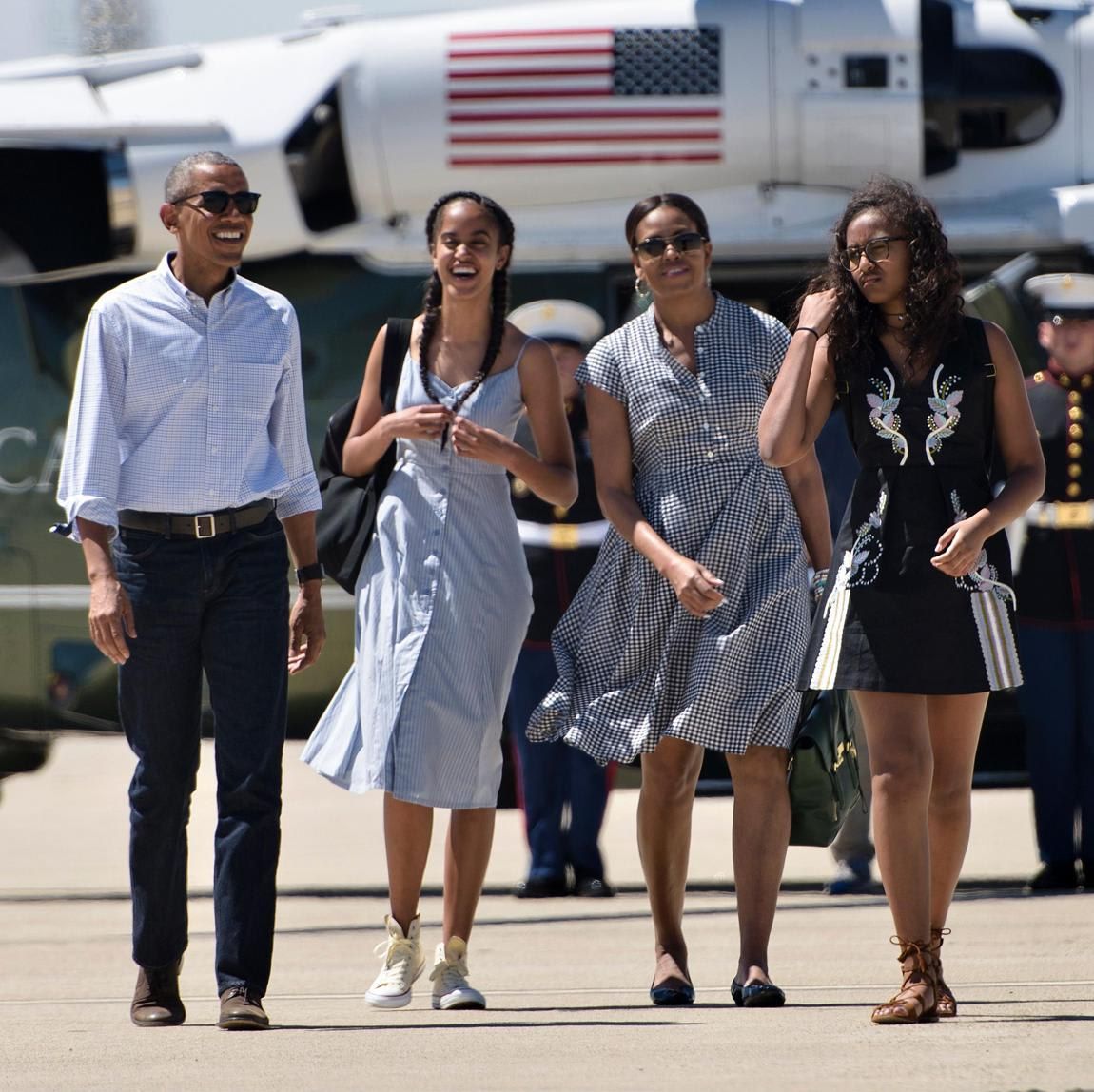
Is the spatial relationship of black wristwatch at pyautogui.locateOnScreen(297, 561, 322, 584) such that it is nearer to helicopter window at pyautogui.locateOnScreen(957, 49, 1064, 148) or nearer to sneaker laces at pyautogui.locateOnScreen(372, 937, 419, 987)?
sneaker laces at pyautogui.locateOnScreen(372, 937, 419, 987)

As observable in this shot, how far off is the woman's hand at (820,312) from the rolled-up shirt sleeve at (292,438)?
1090mm

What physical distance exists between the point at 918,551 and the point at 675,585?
56cm

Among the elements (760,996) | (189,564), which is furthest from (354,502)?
(760,996)

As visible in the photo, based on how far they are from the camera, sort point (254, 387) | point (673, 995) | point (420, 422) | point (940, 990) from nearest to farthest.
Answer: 1. point (940, 990)
2. point (254, 387)
3. point (673, 995)
4. point (420, 422)

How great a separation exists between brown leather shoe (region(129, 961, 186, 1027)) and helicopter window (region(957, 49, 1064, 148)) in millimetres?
4164

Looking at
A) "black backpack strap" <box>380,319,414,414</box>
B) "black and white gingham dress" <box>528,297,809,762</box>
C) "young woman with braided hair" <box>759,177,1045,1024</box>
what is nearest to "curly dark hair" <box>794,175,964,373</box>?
"young woman with braided hair" <box>759,177,1045,1024</box>

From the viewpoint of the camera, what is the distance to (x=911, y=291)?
4.14 meters

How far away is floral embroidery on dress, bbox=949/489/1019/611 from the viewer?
4082 millimetres

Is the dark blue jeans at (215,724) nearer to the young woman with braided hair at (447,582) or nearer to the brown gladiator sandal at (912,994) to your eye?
the young woman with braided hair at (447,582)

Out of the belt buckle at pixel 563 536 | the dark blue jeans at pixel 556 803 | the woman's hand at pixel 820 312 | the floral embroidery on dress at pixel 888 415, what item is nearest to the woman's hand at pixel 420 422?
the woman's hand at pixel 820 312

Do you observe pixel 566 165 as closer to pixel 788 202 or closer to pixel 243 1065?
pixel 788 202

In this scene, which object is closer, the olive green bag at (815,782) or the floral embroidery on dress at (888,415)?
the floral embroidery on dress at (888,415)

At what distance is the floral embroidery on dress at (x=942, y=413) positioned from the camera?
13.5ft

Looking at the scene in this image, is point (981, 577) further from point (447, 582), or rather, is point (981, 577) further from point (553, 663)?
point (553, 663)
